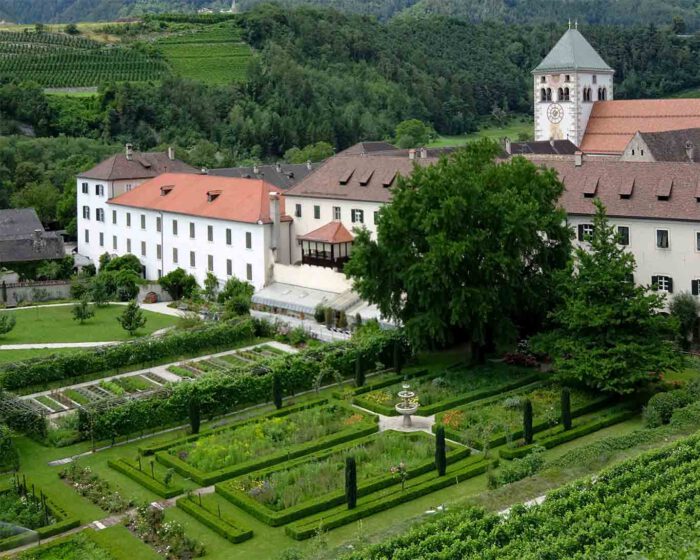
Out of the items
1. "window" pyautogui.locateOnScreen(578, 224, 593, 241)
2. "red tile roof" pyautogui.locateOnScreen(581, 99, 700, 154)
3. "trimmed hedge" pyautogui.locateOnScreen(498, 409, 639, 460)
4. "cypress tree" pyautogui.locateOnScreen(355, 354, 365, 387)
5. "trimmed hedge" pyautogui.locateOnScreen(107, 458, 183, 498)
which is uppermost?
"red tile roof" pyautogui.locateOnScreen(581, 99, 700, 154)

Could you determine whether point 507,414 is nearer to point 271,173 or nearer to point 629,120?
point 271,173

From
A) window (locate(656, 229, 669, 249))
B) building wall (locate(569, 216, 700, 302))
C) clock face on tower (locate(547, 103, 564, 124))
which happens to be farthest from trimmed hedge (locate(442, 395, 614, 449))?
clock face on tower (locate(547, 103, 564, 124))

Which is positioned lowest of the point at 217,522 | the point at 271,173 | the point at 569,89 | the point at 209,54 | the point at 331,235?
the point at 217,522

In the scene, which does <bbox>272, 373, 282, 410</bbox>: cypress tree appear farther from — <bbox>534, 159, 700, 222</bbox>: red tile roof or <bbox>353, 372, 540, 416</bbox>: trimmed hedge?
<bbox>534, 159, 700, 222</bbox>: red tile roof

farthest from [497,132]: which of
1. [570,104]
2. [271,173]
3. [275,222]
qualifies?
[275,222]

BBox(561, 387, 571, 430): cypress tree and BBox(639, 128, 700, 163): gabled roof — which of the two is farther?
BBox(639, 128, 700, 163): gabled roof

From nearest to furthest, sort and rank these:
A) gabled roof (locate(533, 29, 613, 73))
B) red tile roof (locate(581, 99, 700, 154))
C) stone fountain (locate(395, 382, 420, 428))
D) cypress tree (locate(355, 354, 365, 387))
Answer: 1. stone fountain (locate(395, 382, 420, 428))
2. cypress tree (locate(355, 354, 365, 387))
3. red tile roof (locate(581, 99, 700, 154))
4. gabled roof (locate(533, 29, 613, 73))

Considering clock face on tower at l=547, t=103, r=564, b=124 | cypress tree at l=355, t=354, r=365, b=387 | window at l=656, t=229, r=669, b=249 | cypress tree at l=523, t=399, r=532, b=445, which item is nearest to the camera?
cypress tree at l=523, t=399, r=532, b=445
